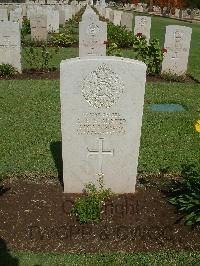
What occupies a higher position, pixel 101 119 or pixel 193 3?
pixel 193 3

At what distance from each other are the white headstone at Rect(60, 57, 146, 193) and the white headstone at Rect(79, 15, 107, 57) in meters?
8.75

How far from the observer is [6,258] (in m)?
3.81

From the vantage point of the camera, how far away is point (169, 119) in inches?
315

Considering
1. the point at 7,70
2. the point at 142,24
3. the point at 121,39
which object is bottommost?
the point at 7,70

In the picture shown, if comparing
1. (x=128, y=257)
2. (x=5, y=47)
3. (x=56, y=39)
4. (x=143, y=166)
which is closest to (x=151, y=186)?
(x=143, y=166)

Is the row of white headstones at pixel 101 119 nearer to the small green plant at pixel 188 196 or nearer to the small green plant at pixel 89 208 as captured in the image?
the small green plant at pixel 89 208

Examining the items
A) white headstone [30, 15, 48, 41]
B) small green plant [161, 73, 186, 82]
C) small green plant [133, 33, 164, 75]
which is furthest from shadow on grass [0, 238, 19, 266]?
white headstone [30, 15, 48, 41]

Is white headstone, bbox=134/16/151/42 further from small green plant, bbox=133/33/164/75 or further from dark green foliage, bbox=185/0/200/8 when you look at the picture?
dark green foliage, bbox=185/0/200/8

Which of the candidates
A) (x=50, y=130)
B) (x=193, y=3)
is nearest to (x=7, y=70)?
(x=50, y=130)

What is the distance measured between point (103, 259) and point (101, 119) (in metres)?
1.53

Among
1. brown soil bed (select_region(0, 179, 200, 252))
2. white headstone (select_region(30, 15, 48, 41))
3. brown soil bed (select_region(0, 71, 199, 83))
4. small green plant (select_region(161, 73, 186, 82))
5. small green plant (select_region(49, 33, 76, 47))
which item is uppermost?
white headstone (select_region(30, 15, 48, 41))

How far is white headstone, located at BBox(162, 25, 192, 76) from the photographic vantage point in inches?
446

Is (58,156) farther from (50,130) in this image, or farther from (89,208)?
(89,208)

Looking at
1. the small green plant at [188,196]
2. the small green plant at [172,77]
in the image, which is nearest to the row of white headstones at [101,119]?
the small green plant at [188,196]
